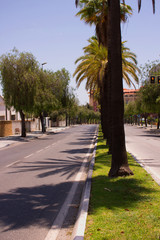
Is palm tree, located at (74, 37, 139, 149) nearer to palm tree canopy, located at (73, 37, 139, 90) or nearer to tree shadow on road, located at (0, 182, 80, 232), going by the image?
palm tree canopy, located at (73, 37, 139, 90)

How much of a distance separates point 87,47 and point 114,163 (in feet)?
62.0

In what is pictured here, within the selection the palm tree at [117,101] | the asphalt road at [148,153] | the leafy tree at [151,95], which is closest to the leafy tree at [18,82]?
the asphalt road at [148,153]

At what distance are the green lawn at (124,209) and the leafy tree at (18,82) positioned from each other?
25072 mm

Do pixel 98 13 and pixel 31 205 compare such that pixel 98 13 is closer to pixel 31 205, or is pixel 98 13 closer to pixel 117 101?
pixel 117 101

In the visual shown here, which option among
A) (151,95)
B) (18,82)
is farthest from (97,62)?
(151,95)

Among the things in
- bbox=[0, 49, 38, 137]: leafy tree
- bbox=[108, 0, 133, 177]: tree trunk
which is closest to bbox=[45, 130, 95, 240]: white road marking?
bbox=[108, 0, 133, 177]: tree trunk

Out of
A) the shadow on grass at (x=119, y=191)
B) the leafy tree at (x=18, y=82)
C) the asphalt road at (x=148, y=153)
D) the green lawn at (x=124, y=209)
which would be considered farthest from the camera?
the leafy tree at (x=18, y=82)

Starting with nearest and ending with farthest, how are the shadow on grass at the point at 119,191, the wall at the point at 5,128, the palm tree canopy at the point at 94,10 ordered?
the shadow on grass at the point at 119,191
the palm tree canopy at the point at 94,10
the wall at the point at 5,128

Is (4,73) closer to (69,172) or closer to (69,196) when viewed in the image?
(69,172)

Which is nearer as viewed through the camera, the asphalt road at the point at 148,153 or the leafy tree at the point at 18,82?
the asphalt road at the point at 148,153

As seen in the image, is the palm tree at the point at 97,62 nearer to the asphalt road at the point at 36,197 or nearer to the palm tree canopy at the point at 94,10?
the palm tree canopy at the point at 94,10

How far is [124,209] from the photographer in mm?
5719

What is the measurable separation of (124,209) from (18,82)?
1113 inches

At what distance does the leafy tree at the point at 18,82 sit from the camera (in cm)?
3234
